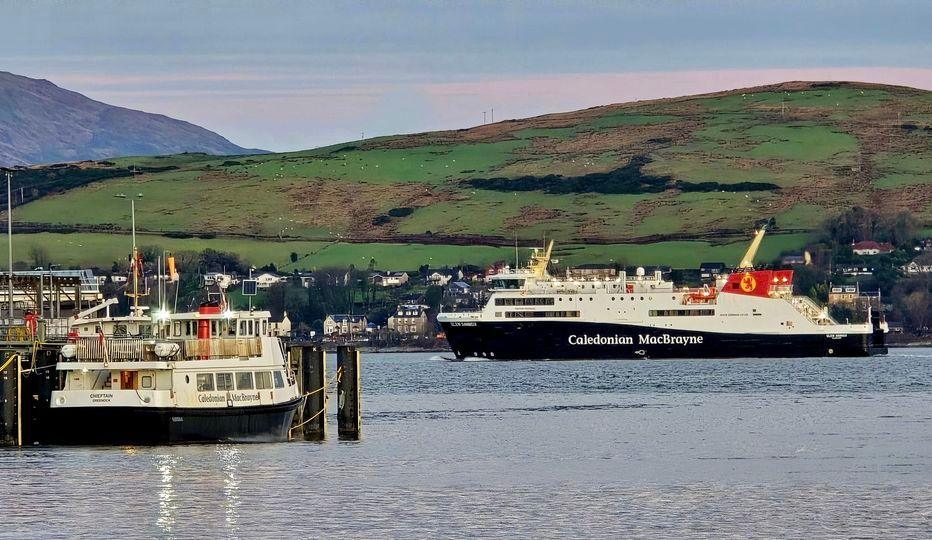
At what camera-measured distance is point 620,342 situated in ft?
511

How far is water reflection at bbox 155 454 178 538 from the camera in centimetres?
4500

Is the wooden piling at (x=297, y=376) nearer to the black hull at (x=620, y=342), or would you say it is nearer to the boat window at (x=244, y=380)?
the boat window at (x=244, y=380)

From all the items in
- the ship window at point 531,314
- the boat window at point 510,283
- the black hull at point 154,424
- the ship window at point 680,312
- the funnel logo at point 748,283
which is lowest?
the black hull at point 154,424

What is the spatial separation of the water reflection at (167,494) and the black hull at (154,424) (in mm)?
1328

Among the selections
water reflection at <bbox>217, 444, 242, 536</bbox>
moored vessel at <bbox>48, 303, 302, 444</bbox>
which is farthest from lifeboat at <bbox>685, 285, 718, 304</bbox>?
water reflection at <bbox>217, 444, 242, 536</bbox>

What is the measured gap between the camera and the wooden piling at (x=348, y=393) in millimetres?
65625

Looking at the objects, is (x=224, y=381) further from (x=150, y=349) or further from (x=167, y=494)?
(x=167, y=494)

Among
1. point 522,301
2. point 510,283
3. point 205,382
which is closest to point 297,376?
point 205,382

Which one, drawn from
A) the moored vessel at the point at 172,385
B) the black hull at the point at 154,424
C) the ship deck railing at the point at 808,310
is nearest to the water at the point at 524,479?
the black hull at the point at 154,424

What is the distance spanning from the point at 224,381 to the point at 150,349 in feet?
8.30

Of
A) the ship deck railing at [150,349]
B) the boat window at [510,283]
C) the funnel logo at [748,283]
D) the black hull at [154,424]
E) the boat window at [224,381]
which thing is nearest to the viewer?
the black hull at [154,424]

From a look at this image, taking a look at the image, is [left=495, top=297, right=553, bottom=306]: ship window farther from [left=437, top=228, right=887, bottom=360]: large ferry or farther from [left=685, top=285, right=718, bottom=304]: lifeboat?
[left=685, top=285, right=718, bottom=304]: lifeboat

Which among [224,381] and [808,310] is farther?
[808,310]

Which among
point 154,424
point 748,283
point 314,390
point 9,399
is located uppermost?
point 748,283
